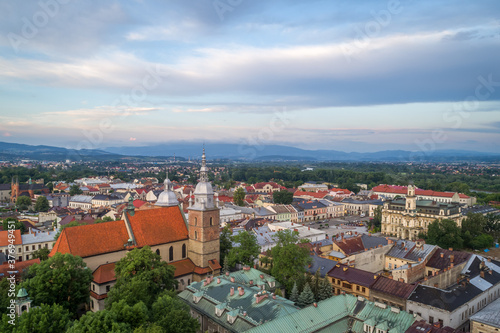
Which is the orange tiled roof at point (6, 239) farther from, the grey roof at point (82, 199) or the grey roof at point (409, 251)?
the grey roof at point (82, 199)

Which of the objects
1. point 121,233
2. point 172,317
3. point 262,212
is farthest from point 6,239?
point 262,212

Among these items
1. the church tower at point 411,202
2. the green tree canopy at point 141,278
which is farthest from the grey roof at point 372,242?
the green tree canopy at point 141,278

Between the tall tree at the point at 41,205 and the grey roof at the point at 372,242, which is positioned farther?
the tall tree at the point at 41,205

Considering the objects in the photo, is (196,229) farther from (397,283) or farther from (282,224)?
(282,224)

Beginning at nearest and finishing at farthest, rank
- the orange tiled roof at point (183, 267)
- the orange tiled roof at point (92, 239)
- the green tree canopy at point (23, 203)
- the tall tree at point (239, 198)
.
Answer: the orange tiled roof at point (92, 239), the orange tiled roof at point (183, 267), the green tree canopy at point (23, 203), the tall tree at point (239, 198)

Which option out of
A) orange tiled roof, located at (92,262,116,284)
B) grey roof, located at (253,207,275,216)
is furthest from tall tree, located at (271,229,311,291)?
grey roof, located at (253,207,275,216)

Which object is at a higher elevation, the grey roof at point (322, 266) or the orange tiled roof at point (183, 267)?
the orange tiled roof at point (183, 267)

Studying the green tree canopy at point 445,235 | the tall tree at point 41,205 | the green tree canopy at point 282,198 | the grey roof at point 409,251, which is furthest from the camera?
the green tree canopy at point 282,198
